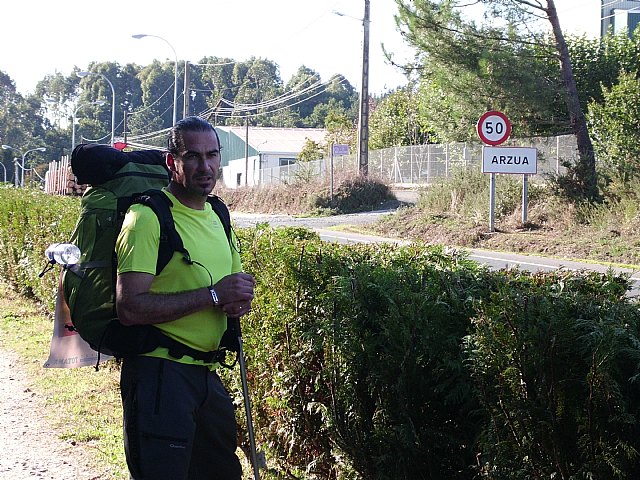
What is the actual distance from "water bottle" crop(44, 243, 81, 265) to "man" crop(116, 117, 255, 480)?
0.83ft

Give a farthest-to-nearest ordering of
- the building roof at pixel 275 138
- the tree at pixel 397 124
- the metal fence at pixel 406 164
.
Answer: the building roof at pixel 275 138, the tree at pixel 397 124, the metal fence at pixel 406 164

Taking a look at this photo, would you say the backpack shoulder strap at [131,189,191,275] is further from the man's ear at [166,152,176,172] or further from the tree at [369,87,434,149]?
the tree at [369,87,434,149]

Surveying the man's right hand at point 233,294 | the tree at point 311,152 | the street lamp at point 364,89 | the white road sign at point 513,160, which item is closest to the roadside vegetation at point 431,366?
the man's right hand at point 233,294

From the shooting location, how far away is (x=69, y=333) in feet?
12.2

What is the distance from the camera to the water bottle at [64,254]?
10.7ft

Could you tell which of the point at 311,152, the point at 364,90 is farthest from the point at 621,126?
the point at 311,152

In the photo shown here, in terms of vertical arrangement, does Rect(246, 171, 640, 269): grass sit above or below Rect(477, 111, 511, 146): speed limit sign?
below

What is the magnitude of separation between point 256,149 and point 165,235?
239ft

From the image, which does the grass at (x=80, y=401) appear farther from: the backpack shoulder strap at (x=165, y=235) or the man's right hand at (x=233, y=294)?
the backpack shoulder strap at (x=165, y=235)

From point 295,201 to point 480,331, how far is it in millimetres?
35430

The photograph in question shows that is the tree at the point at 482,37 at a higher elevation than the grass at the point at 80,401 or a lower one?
higher

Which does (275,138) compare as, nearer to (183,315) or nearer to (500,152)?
(500,152)

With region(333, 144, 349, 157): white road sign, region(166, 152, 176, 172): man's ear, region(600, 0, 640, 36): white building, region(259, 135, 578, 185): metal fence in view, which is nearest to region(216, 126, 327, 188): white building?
region(259, 135, 578, 185): metal fence

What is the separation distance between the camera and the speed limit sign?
770 inches
